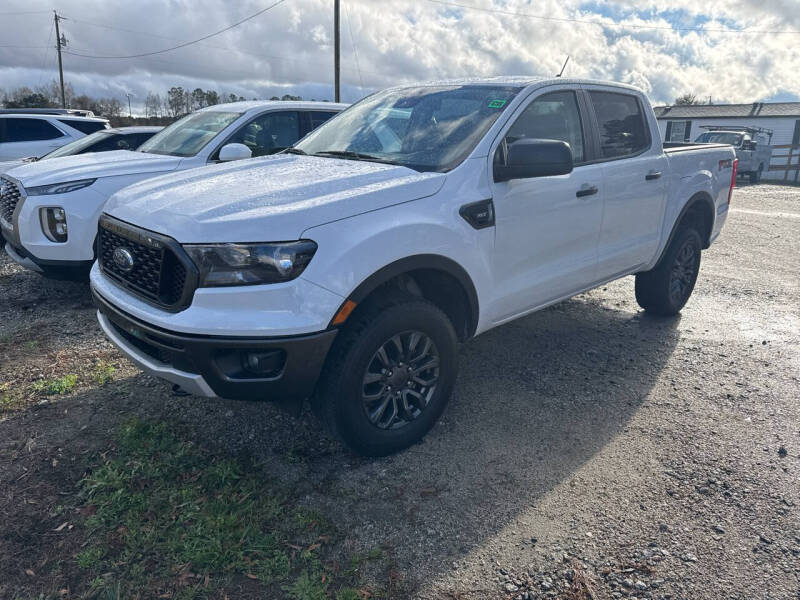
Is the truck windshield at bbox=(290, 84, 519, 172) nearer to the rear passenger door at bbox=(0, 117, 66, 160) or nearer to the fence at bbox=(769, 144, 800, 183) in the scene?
the rear passenger door at bbox=(0, 117, 66, 160)

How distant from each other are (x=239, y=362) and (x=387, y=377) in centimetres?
75

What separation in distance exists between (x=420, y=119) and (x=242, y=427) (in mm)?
2115

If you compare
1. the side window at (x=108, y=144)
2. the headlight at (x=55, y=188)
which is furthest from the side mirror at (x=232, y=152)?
the side window at (x=108, y=144)

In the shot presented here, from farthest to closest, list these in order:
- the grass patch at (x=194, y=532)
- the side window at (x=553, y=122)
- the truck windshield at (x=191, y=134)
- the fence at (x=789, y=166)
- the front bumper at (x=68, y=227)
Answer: the fence at (x=789, y=166)
the truck windshield at (x=191, y=134)
the front bumper at (x=68, y=227)
the side window at (x=553, y=122)
the grass patch at (x=194, y=532)

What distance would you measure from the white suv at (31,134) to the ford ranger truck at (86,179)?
17.6 ft

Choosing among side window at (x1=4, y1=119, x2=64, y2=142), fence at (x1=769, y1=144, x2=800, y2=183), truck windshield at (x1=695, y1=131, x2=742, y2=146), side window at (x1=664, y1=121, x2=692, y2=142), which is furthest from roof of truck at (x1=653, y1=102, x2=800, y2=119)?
side window at (x1=4, y1=119, x2=64, y2=142)

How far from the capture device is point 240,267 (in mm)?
2541

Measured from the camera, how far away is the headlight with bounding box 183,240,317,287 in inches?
99.8

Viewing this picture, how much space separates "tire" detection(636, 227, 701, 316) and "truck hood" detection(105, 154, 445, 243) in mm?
2936

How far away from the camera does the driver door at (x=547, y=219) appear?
3447 millimetres

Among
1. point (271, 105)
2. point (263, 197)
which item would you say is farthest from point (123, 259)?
point (271, 105)

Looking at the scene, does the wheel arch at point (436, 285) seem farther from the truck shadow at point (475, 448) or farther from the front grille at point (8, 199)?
the front grille at point (8, 199)

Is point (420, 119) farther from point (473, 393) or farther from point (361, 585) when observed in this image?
point (361, 585)

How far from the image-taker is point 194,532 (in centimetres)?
256
